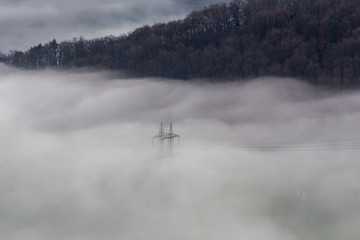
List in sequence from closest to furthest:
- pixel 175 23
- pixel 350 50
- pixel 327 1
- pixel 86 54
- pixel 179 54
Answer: pixel 350 50 → pixel 327 1 → pixel 179 54 → pixel 175 23 → pixel 86 54

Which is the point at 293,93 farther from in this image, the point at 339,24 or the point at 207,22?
the point at 207,22

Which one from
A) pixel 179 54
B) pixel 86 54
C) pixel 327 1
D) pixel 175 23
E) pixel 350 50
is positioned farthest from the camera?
pixel 86 54

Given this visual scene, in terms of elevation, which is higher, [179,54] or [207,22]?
[207,22]

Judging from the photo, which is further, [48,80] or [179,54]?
[48,80]

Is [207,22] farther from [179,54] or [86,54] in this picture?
[86,54]

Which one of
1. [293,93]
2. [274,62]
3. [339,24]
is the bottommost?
[293,93]

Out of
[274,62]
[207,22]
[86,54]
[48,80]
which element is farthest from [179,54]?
[48,80]

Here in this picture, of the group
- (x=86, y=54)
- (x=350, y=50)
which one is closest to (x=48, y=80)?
(x=86, y=54)
